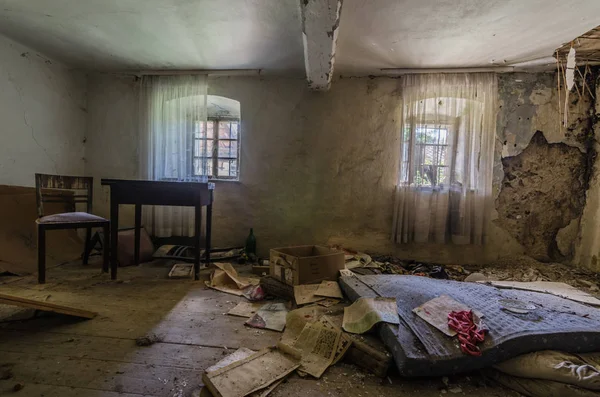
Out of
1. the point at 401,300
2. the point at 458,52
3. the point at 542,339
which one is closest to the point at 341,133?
the point at 458,52

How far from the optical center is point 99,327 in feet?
5.73

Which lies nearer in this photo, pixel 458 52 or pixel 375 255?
pixel 458 52

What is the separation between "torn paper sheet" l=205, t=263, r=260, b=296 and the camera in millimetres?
2445

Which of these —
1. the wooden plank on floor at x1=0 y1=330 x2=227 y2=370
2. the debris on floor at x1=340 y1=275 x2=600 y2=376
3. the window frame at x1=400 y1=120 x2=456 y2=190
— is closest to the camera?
the debris on floor at x1=340 y1=275 x2=600 y2=376

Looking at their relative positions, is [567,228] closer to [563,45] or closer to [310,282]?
[563,45]

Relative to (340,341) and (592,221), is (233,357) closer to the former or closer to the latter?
(340,341)

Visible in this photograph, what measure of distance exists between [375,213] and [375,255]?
50cm

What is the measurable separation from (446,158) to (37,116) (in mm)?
4607

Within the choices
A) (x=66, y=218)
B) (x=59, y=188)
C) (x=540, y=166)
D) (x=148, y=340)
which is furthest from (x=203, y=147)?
(x=540, y=166)

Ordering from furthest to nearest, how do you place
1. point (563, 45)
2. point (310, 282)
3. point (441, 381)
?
1. point (563, 45)
2. point (310, 282)
3. point (441, 381)

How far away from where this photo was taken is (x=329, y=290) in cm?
214

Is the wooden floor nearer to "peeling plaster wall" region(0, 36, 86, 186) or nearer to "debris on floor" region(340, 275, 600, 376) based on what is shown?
"debris on floor" region(340, 275, 600, 376)

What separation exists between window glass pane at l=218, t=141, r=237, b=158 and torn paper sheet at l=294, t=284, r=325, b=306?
2169 mm

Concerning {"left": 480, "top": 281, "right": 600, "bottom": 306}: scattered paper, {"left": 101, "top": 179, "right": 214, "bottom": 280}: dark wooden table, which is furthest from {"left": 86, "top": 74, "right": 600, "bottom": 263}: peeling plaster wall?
{"left": 101, "top": 179, "right": 214, "bottom": 280}: dark wooden table
